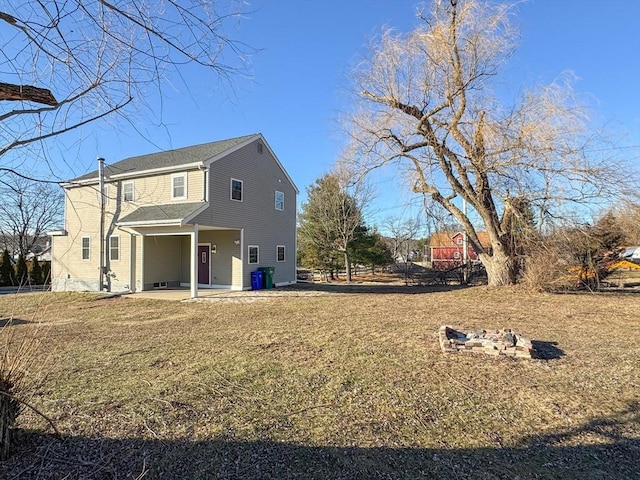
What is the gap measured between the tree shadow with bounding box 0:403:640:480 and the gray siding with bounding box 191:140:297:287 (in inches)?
424

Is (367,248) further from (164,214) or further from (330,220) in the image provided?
(164,214)

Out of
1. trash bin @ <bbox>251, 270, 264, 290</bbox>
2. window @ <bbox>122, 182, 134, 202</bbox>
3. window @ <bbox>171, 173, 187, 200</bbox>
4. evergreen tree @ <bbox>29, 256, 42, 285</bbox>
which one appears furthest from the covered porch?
evergreen tree @ <bbox>29, 256, 42, 285</bbox>

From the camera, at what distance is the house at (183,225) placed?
1434cm

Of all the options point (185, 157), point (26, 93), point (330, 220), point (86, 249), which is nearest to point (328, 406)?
point (26, 93)

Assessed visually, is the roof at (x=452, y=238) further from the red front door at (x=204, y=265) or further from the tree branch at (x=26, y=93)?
the tree branch at (x=26, y=93)

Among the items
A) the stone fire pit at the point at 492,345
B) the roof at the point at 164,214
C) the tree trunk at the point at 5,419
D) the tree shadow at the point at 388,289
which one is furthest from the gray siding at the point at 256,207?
the tree trunk at the point at 5,419

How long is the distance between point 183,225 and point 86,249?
7.44 meters

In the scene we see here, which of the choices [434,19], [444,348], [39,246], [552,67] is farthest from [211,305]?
[39,246]

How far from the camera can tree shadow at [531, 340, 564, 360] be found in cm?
519

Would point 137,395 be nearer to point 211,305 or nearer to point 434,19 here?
point 211,305

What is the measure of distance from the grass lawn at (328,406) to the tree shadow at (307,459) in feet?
0.04

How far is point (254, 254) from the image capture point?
1638 cm

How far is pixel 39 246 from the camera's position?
1253 inches

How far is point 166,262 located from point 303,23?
15.8 meters
